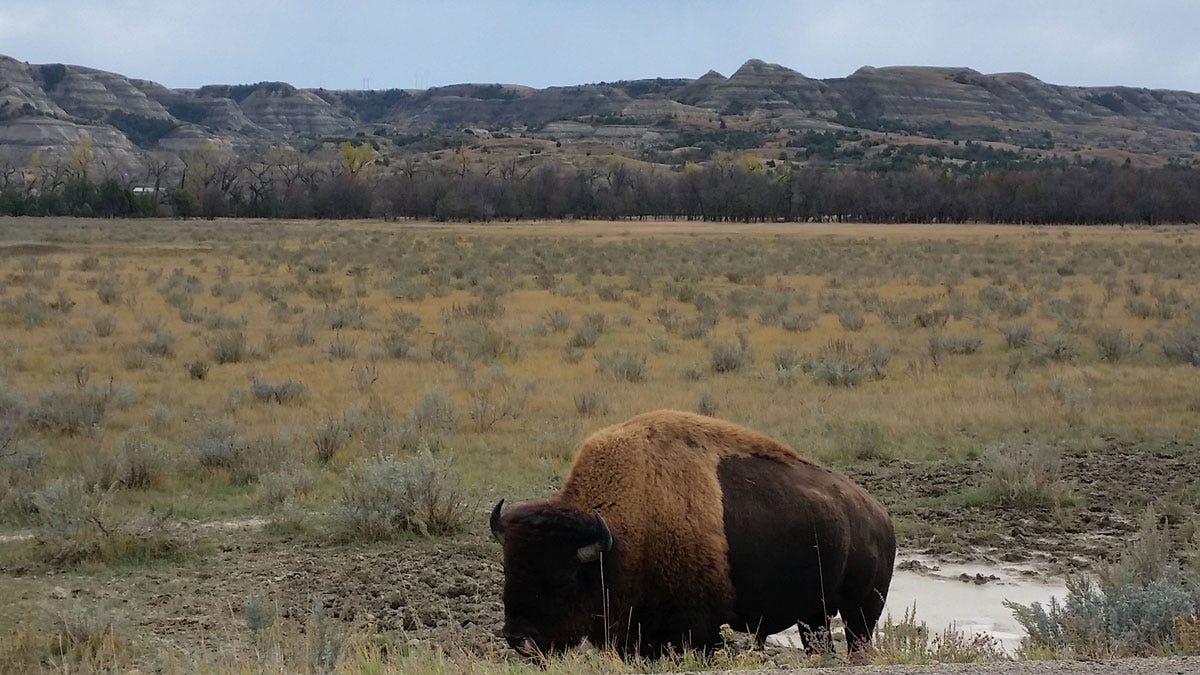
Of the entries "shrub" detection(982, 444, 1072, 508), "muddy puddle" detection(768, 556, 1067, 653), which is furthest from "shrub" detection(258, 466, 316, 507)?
"shrub" detection(982, 444, 1072, 508)

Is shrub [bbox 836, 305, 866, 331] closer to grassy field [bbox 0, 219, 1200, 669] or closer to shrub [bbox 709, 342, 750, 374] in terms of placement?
grassy field [bbox 0, 219, 1200, 669]

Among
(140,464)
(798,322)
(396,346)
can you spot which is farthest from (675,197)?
(140,464)

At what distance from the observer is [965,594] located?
779cm

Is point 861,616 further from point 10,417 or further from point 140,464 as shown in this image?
point 10,417

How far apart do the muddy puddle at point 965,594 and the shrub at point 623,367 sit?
7979 millimetres

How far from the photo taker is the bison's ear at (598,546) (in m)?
4.86

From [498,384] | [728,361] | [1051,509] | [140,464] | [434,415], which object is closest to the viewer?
[1051,509]

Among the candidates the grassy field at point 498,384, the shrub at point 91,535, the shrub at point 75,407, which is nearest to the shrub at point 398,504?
the grassy field at point 498,384

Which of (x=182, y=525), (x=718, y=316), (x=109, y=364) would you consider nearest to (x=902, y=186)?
(x=718, y=316)

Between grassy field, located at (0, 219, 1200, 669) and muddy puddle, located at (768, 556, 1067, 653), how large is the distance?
0.67 metres

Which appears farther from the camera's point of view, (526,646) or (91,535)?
(91,535)

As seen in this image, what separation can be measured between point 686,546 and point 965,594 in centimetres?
353

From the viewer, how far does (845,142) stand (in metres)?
162

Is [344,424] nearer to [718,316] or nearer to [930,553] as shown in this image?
[930,553]
